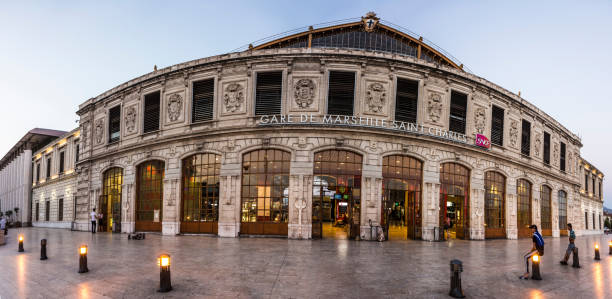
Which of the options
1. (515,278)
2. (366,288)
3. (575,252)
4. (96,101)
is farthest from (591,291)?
(96,101)

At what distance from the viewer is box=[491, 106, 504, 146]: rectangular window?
86.9 ft

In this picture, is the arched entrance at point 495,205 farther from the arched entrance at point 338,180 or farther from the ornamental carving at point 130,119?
the ornamental carving at point 130,119

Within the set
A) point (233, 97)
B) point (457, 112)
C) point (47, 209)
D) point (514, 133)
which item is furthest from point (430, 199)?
point (47, 209)

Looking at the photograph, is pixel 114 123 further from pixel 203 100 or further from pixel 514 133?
pixel 514 133

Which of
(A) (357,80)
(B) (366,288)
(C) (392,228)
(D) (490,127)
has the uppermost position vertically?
(A) (357,80)

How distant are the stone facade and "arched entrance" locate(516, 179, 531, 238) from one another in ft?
4.25

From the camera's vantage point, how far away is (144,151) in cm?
2533

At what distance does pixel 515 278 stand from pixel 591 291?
173 centimetres

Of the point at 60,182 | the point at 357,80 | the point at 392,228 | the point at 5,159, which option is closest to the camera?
the point at 357,80

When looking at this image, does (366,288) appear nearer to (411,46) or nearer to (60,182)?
(411,46)

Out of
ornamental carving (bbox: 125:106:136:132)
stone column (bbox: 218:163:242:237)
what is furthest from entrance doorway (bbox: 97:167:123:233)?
stone column (bbox: 218:163:242:237)

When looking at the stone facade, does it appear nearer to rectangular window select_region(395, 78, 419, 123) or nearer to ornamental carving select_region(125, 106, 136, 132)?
ornamental carving select_region(125, 106, 136, 132)

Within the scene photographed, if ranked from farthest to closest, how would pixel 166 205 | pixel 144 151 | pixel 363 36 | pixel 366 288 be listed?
pixel 363 36 < pixel 144 151 < pixel 166 205 < pixel 366 288

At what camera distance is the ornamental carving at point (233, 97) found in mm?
22203
